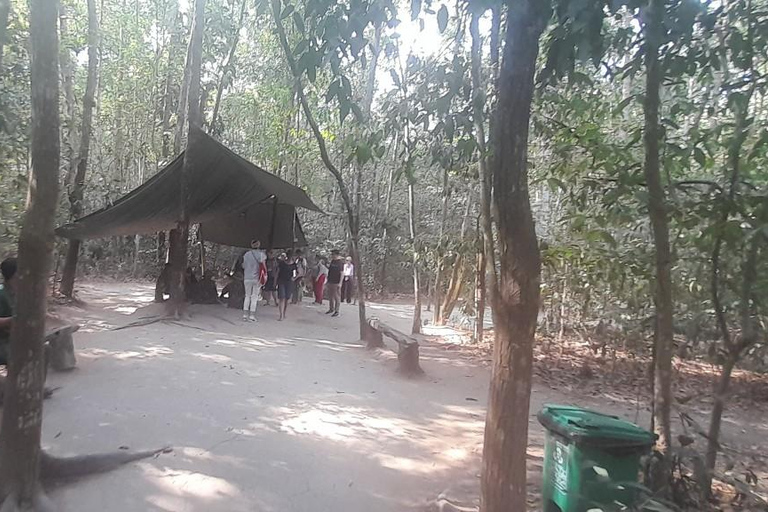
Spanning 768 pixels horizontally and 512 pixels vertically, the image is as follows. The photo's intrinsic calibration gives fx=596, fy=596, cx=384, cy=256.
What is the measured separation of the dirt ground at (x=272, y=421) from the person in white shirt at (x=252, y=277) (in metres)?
1.24

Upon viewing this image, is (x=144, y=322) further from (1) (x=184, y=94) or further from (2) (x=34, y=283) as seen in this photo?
(1) (x=184, y=94)

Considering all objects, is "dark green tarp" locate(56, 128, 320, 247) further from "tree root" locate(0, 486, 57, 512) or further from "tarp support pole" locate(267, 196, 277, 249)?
"tree root" locate(0, 486, 57, 512)

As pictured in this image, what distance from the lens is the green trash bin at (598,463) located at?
3152 mm

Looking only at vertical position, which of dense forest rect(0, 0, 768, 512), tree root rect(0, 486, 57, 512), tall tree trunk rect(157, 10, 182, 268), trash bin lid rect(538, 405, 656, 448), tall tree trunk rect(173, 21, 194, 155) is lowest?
tree root rect(0, 486, 57, 512)

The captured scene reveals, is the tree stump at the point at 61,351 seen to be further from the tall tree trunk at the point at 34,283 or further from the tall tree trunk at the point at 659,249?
the tall tree trunk at the point at 659,249

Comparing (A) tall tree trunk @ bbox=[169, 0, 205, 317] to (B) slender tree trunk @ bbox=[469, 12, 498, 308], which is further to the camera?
(A) tall tree trunk @ bbox=[169, 0, 205, 317]

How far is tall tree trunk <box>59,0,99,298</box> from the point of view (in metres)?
12.4

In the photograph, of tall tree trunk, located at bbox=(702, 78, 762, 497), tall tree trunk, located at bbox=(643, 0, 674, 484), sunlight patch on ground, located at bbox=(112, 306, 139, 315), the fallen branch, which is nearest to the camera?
tall tree trunk, located at bbox=(702, 78, 762, 497)

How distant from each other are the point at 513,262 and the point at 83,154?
12473 millimetres

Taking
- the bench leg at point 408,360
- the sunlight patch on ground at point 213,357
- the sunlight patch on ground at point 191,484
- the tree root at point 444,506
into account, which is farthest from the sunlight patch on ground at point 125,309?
the tree root at point 444,506

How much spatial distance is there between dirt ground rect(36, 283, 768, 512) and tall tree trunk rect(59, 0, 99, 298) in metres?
3.82

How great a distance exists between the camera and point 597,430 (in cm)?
322

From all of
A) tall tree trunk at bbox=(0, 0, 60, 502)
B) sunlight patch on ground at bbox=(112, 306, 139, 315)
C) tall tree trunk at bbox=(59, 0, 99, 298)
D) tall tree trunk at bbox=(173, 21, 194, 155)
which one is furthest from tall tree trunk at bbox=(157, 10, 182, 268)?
tall tree trunk at bbox=(0, 0, 60, 502)

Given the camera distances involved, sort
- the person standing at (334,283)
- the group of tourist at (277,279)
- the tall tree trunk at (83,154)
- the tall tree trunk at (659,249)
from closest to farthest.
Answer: the tall tree trunk at (659,249) < the group of tourist at (277,279) < the tall tree trunk at (83,154) < the person standing at (334,283)
